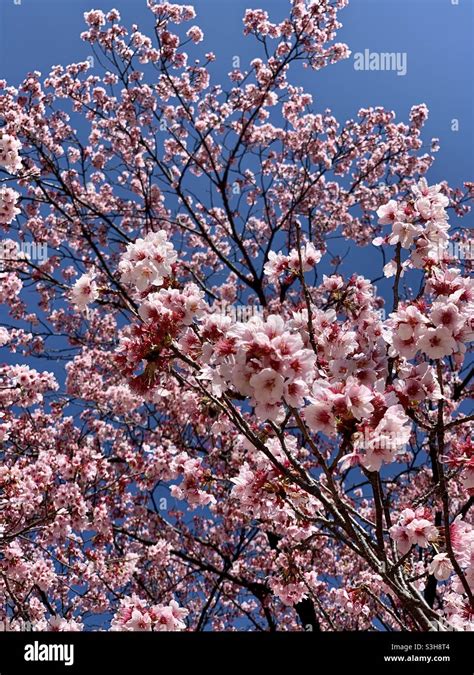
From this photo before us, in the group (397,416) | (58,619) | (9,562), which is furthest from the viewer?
(9,562)

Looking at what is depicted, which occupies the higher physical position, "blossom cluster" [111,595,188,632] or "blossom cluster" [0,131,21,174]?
"blossom cluster" [0,131,21,174]

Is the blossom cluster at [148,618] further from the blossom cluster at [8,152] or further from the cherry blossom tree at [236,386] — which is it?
the blossom cluster at [8,152]

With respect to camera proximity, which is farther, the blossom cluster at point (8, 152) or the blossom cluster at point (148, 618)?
the blossom cluster at point (8, 152)

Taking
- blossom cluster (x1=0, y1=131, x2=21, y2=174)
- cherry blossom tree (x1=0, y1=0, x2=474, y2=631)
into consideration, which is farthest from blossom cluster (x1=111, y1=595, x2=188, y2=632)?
blossom cluster (x1=0, y1=131, x2=21, y2=174)

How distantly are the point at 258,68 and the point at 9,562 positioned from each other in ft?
28.7

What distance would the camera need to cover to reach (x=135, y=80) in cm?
960

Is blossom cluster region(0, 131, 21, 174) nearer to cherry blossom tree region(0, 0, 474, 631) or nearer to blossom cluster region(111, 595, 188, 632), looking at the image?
cherry blossom tree region(0, 0, 474, 631)

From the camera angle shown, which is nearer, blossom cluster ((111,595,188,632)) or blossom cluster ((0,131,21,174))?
blossom cluster ((111,595,188,632))

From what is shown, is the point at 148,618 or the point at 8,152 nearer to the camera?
the point at 148,618

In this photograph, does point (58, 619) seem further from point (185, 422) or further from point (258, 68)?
point (258, 68)

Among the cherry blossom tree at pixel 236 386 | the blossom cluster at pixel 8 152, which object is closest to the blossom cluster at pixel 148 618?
the cherry blossom tree at pixel 236 386

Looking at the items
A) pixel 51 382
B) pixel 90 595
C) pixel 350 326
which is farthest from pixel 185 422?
pixel 350 326

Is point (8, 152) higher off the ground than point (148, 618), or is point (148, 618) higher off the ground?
point (8, 152)

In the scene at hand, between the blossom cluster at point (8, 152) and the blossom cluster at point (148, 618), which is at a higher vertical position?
the blossom cluster at point (8, 152)
